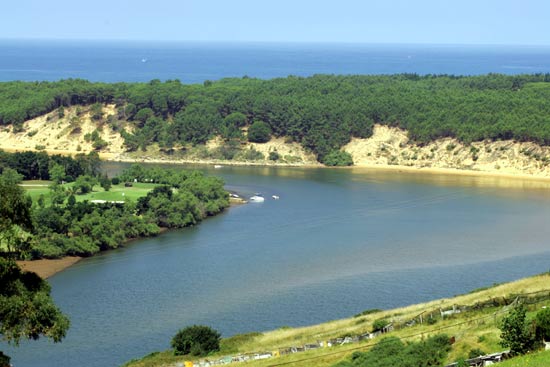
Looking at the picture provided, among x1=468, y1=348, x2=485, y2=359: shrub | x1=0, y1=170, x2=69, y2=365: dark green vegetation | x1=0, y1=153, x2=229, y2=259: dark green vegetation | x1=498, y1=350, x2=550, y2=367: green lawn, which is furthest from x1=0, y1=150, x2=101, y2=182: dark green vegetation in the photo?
x1=498, y1=350, x2=550, y2=367: green lawn

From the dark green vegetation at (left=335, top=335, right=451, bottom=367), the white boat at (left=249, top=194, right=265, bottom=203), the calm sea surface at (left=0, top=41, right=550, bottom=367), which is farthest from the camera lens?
the white boat at (left=249, top=194, right=265, bottom=203)

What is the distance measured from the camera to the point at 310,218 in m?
72.9

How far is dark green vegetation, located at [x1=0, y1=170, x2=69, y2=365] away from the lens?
27.9 m

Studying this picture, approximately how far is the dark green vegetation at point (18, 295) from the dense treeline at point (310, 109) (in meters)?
77.5

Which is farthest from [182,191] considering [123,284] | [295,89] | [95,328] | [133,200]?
[295,89]

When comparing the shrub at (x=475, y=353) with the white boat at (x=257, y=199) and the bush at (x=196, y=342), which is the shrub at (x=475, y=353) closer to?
the bush at (x=196, y=342)

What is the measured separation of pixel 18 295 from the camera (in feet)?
92.9

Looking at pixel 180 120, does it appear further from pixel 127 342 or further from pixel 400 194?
pixel 127 342

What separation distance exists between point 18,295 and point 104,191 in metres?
50.5

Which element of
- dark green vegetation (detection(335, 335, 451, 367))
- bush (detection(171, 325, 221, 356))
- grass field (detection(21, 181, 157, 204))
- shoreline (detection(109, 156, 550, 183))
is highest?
dark green vegetation (detection(335, 335, 451, 367))

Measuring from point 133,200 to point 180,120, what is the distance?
40.0m

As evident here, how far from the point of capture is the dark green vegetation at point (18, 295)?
27.9 m

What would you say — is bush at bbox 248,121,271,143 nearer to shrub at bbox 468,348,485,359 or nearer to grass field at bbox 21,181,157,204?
grass field at bbox 21,181,157,204

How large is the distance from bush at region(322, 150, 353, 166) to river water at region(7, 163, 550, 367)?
1825 centimetres
